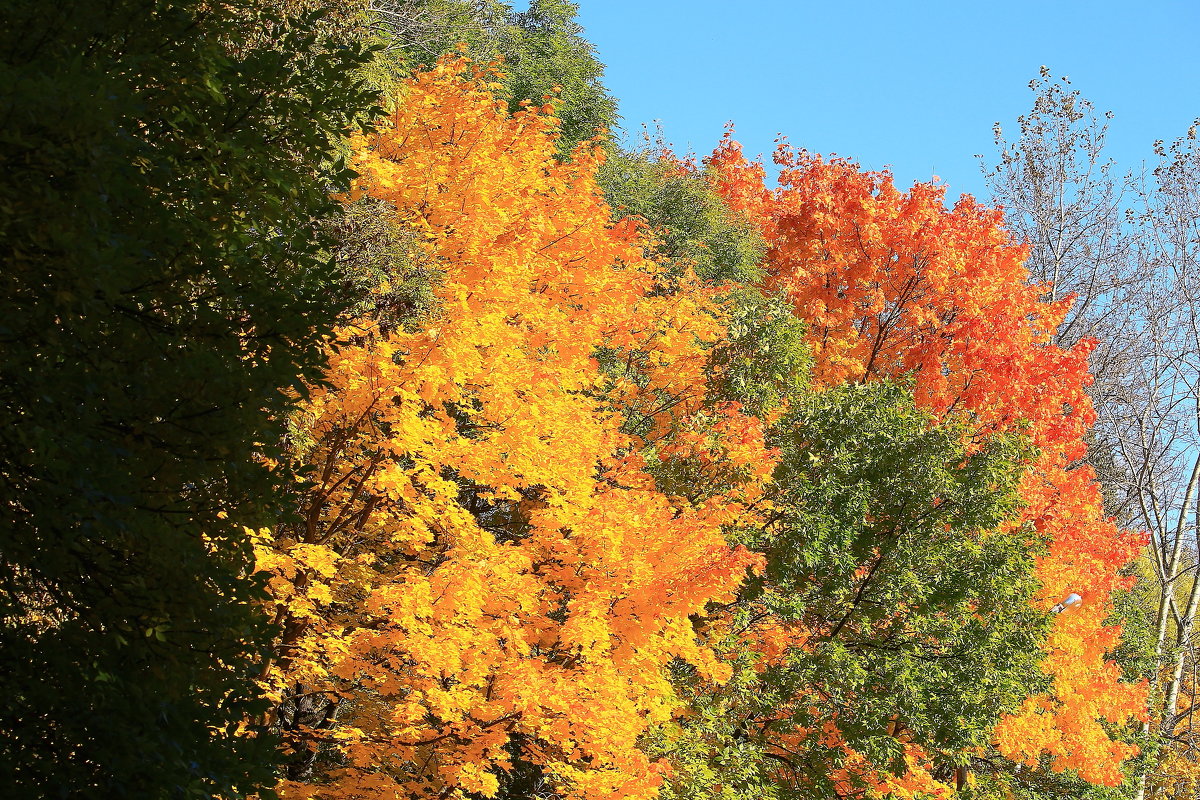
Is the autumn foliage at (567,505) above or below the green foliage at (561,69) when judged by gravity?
below

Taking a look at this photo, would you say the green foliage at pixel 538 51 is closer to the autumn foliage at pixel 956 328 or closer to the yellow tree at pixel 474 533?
the autumn foliage at pixel 956 328

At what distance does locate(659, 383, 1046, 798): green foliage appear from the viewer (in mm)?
19891

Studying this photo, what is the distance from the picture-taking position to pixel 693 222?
31312 mm

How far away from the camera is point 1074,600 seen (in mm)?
17766

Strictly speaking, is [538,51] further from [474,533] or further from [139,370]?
[139,370]

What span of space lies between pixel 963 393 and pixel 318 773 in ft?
61.8

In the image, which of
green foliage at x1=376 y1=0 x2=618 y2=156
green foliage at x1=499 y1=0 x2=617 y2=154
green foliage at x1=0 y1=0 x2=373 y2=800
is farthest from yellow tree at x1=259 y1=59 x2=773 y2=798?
green foliage at x1=499 y1=0 x2=617 y2=154

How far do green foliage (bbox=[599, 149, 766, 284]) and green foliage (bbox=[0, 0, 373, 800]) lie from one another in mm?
20646

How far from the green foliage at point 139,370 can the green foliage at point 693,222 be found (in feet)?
67.7

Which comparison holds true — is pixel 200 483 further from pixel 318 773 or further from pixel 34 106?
pixel 318 773

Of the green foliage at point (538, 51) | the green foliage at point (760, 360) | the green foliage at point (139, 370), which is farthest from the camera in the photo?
the green foliage at point (538, 51)

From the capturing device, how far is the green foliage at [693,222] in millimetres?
30281

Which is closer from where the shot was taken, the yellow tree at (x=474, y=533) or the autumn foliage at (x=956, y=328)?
the yellow tree at (x=474, y=533)

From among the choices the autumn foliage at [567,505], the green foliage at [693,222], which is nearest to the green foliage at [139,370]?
the autumn foliage at [567,505]
